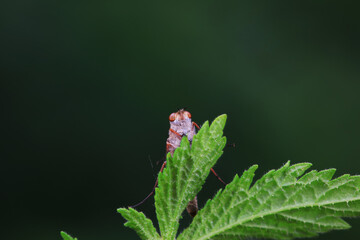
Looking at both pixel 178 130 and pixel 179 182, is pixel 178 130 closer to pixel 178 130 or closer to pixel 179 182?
pixel 178 130

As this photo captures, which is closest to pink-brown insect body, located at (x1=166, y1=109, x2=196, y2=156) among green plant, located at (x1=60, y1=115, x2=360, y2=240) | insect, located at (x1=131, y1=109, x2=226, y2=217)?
insect, located at (x1=131, y1=109, x2=226, y2=217)

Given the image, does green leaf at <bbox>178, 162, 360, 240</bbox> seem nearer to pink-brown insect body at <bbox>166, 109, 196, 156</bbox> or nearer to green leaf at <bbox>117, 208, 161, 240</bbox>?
green leaf at <bbox>117, 208, 161, 240</bbox>

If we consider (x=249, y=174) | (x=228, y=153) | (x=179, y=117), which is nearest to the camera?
(x=249, y=174)

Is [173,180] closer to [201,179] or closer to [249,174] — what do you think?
[201,179]

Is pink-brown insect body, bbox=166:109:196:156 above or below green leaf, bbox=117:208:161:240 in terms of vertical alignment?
above

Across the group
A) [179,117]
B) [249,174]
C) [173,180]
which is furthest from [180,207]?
[179,117]

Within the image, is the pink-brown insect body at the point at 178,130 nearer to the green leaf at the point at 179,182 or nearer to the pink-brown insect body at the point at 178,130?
the pink-brown insect body at the point at 178,130
